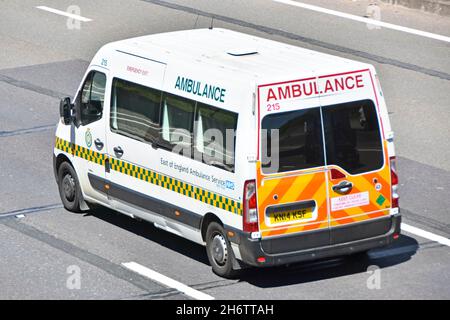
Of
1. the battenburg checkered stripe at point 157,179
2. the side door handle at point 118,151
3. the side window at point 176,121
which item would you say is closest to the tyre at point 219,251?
the battenburg checkered stripe at point 157,179

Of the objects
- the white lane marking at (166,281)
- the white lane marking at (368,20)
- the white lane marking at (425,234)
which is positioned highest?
the white lane marking at (368,20)

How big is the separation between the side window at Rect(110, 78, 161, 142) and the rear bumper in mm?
1827

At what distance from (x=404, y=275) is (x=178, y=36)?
355 cm

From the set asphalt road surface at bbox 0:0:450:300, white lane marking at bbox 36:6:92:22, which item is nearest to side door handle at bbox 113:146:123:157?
asphalt road surface at bbox 0:0:450:300

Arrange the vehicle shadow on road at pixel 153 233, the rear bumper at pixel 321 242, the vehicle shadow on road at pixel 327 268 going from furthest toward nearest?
the vehicle shadow on road at pixel 153 233 → the vehicle shadow on road at pixel 327 268 → the rear bumper at pixel 321 242

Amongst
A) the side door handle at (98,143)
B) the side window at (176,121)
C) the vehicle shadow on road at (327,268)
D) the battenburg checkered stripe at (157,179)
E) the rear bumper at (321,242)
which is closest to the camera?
the rear bumper at (321,242)

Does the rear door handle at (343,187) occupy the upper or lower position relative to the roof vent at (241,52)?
lower

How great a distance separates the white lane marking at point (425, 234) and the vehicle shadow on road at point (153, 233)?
7.54 ft

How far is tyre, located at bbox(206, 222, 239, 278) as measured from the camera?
12281 millimetres

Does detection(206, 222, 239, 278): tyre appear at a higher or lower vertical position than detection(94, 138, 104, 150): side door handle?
lower

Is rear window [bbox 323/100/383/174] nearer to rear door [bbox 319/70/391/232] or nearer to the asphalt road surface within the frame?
→ rear door [bbox 319/70/391/232]

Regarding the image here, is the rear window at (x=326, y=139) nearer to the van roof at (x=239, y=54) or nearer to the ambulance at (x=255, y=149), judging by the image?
the ambulance at (x=255, y=149)

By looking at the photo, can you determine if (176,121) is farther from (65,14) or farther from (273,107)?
(65,14)

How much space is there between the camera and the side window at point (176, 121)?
12625 mm
